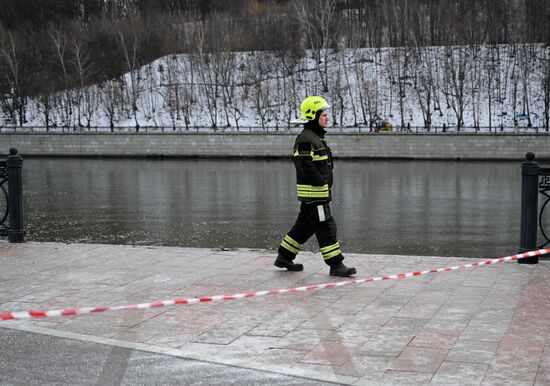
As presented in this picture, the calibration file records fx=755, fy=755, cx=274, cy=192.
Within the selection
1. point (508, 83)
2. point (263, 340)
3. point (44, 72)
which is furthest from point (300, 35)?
point (263, 340)

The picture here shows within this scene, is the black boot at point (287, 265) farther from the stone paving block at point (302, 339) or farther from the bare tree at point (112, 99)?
the bare tree at point (112, 99)

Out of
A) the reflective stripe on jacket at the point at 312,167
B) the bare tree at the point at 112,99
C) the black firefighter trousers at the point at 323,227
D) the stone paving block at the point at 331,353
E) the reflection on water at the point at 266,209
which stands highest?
the bare tree at the point at 112,99

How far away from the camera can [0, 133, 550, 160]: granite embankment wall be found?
48.4 meters

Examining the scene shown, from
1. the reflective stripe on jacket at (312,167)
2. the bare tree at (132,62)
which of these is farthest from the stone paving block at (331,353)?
the bare tree at (132,62)

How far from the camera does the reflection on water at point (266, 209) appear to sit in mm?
15789

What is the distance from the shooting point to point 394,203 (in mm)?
23141

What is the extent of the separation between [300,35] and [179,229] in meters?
54.9

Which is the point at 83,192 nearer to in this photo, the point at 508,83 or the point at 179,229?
the point at 179,229

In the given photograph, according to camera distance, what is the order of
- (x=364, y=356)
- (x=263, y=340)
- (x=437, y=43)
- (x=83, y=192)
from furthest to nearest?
(x=437, y=43)
(x=83, y=192)
(x=263, y=340)
(x=364, y=356)

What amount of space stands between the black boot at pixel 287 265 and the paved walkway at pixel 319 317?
0.13 m

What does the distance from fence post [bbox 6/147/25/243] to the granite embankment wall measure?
39.9 m

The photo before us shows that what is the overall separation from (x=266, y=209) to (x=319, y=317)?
14603mm

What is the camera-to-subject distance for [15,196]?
12.1 m

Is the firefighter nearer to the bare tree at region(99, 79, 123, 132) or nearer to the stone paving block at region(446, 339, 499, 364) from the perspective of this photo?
the stone paving block at region(446, 339, 499, 364)
